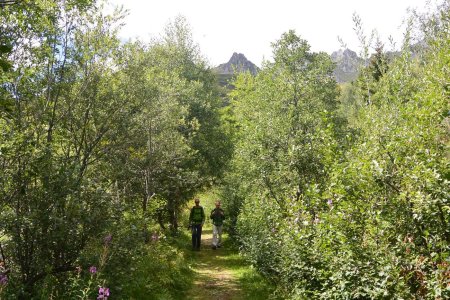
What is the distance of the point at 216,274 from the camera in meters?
12.6

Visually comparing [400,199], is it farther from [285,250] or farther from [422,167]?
[285,250]

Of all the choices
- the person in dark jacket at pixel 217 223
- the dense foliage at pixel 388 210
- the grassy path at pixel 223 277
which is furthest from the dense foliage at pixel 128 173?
the person in dark jacket at pixel 217 223

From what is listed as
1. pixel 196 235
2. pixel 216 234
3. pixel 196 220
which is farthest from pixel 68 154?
pixel 216 234

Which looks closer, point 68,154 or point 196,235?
point 68,154

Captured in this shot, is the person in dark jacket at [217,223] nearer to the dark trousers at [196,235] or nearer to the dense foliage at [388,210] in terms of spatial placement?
the dark trousers at [196,235]

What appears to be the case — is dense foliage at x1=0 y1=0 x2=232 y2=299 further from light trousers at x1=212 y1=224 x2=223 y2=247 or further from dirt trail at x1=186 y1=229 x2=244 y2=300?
light trousers at x1=212 y1=224 x2=223 y2=247

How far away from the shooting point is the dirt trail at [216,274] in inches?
411

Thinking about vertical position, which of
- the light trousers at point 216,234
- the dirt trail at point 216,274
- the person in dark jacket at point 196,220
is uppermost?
the person in dark jacket at point 196,220

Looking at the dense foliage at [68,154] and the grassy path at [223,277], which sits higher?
the dense foliage at [68,154]

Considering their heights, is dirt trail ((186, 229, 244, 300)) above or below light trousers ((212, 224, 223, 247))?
below

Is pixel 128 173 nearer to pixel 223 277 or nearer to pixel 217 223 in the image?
pixel 223 277

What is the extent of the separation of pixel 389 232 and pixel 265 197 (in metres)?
6.70

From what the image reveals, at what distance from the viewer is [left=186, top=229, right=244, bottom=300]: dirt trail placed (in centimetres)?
1045

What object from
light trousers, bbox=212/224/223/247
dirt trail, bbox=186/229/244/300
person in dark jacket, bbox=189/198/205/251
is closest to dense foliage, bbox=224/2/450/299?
dirt trail, bbox=186/229/244/300
